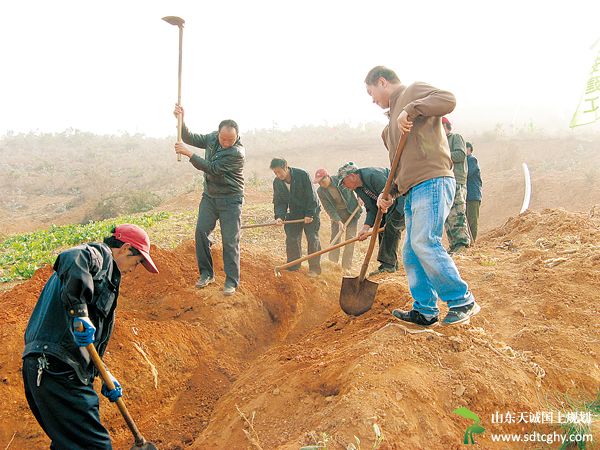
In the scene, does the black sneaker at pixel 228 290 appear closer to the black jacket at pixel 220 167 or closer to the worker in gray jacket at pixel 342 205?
the black jacket at pixel 220 167

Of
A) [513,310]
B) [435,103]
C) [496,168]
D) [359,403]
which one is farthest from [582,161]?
[359,403]

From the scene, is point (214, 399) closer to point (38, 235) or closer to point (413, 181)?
point (413, 181)

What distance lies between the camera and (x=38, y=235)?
342 inches

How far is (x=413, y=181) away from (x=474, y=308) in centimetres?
99

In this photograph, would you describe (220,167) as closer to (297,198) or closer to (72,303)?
(297,198)

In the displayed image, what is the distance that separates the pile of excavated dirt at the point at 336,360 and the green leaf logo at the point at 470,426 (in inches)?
2.1

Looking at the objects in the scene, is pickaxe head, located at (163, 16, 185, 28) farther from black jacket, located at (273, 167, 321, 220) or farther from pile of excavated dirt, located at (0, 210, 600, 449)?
pile of excavated dirt, located at (0, 210, 600, 449)

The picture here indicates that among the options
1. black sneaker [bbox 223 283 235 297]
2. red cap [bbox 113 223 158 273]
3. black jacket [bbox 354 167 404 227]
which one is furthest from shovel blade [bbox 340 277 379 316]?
red cap [bbox 113 223 158 273]

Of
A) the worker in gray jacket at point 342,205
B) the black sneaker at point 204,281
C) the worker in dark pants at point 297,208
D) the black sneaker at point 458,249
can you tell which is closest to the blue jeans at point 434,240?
the black sneaker at point 204,281

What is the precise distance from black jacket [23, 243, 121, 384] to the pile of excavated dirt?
1121 millimetres

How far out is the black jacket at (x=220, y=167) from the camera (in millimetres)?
5109

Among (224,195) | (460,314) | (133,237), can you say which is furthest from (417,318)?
(224,195)

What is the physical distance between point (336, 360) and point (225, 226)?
2597mm

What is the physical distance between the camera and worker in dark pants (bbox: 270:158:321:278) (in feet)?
22.1
